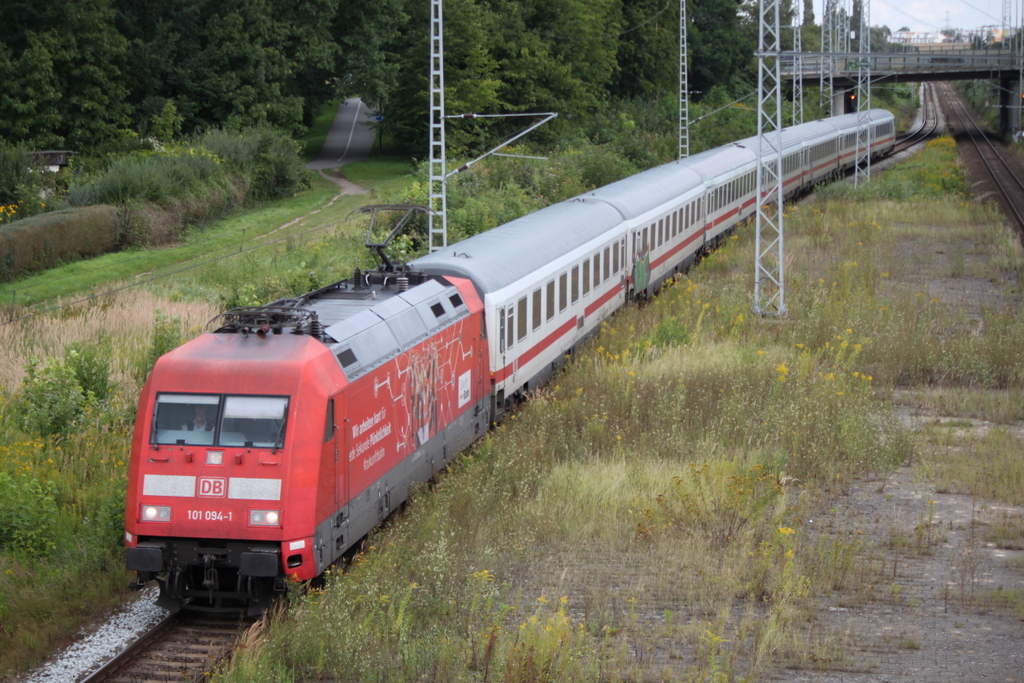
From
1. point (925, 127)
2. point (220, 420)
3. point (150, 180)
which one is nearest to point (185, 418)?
point (220, 420)

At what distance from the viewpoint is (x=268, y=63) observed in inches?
1764

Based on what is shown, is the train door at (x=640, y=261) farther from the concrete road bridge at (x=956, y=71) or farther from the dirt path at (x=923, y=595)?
the concrete road bridge at (x=956, y=71)

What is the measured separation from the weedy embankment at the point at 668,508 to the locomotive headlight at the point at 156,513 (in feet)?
4.86

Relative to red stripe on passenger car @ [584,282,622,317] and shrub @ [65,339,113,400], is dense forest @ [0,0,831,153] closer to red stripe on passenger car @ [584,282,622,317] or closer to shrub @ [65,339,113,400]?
red stripe on passenger car @ [584,282,622,317]

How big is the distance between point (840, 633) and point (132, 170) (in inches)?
1089

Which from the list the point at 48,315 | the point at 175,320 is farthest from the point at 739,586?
the point at 48,315

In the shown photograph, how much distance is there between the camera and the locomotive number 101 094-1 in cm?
1005

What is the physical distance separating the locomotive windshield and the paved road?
135 ft

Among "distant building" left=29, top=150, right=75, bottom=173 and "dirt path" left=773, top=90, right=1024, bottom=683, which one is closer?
"dirt path" left=773, top=90, right=1024, bottom=683

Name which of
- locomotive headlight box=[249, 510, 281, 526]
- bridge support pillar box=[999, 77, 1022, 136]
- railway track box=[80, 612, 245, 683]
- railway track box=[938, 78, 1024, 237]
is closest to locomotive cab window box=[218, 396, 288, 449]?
locomotive headlight box=[249, 510, 281, 526]

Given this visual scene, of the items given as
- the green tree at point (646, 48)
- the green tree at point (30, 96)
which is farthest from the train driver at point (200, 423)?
the green tree at point (646, 48)

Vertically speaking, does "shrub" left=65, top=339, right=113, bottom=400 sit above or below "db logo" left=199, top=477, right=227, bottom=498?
above

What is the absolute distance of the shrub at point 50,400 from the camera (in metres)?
14.8

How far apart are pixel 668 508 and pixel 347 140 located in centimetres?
5077
